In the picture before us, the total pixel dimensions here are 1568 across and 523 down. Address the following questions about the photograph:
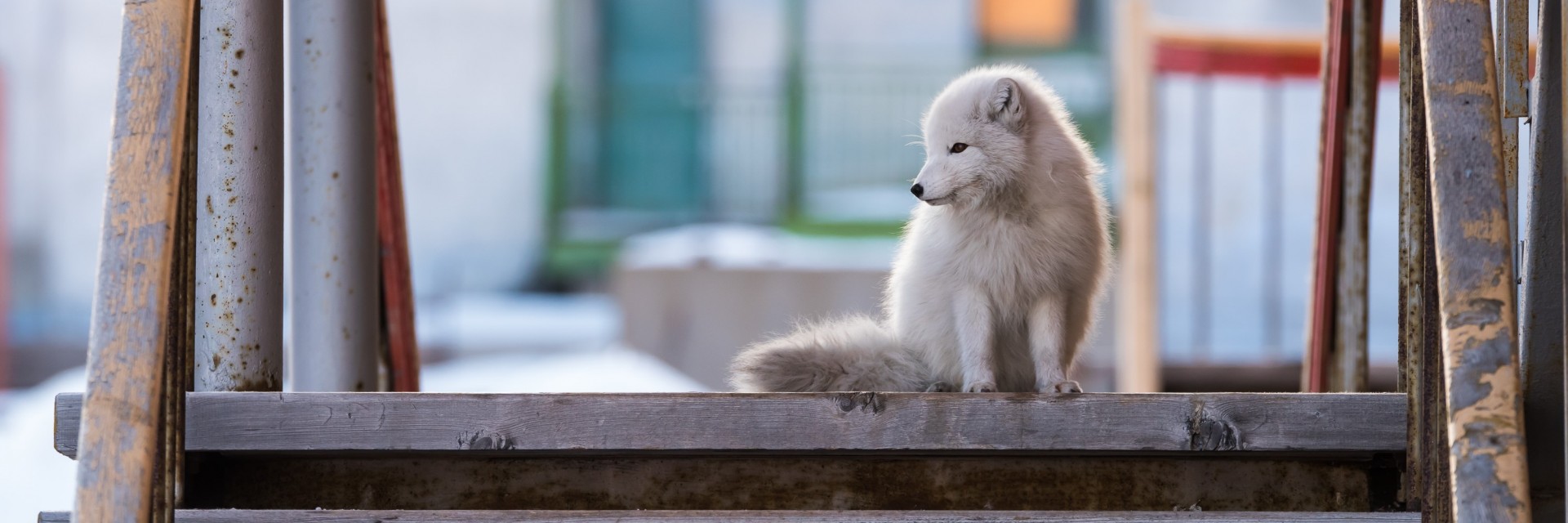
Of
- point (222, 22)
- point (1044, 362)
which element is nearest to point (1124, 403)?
point (1044, 362)

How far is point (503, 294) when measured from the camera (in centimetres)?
946

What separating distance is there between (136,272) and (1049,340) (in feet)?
4.88

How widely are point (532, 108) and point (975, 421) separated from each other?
7.36 metres

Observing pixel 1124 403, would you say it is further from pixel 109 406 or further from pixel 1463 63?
pixel 109 406

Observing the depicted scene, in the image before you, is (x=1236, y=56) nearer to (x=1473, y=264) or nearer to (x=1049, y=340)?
(x=1049, y=340)

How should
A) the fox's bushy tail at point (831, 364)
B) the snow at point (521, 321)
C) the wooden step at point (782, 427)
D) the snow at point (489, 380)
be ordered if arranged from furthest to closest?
the snow at point (521, 321) → the snow at point (489, 380) → the fox's bushy tail at point (831, 364) → the wooden step at point (782, 427)

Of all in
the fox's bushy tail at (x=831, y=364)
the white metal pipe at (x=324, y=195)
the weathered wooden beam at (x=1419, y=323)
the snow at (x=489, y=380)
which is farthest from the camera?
the snow at (x=489, y=380)

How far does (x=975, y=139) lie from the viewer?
2377 mm

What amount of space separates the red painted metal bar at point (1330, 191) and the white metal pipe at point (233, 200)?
239cm

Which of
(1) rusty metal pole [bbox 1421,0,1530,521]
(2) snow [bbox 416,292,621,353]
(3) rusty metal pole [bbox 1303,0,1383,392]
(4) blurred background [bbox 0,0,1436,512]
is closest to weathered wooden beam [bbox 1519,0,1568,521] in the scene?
(1) rusty metal pole [bbox 1421,0,1530,521]

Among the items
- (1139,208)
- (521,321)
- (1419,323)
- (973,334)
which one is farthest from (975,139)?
(521,321)

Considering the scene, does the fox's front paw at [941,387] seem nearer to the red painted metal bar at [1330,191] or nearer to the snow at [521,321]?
the red painted metal bar at [1330,191]

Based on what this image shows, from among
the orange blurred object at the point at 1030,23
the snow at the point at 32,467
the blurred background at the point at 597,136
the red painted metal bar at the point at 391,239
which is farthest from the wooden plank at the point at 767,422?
the orange blurred object at the point at 1030,23

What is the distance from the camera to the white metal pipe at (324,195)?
2707 millimetres
